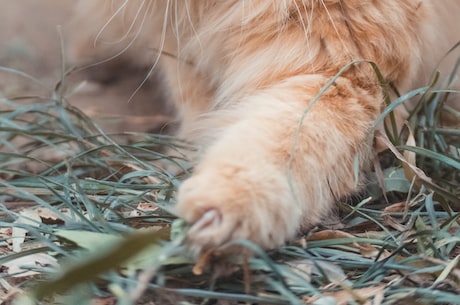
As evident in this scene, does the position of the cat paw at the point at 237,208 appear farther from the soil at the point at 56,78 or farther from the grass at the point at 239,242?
the soil at the point at 56,78

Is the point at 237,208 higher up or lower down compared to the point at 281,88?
lower down

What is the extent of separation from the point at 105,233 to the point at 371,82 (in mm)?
627

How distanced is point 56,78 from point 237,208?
5.27 feet

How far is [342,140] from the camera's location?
4.31 feet

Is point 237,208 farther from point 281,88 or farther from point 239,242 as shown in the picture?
point 281,88

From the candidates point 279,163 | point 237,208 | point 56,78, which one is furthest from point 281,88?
point 56,78

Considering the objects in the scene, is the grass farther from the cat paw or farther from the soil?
the soil

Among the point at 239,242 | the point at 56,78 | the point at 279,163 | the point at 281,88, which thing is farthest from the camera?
the point at 56,78

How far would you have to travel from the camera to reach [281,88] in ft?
4.57

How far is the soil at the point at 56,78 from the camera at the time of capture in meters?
2.19

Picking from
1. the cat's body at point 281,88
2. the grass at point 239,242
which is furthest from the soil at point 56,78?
the grass at point 239,242

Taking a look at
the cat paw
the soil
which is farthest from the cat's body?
the soil

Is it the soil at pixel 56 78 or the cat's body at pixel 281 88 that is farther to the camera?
the soil at pixel 56 78

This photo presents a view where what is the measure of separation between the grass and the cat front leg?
0.04 meters
